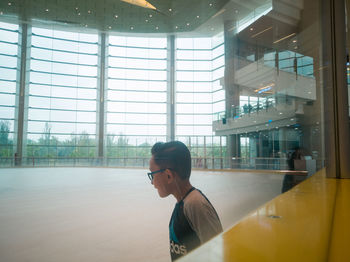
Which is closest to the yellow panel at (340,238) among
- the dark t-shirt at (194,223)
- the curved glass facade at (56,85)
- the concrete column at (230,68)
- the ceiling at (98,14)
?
the dark t-shirt at (194,223)

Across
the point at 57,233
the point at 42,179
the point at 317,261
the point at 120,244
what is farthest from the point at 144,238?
the point at 317,261

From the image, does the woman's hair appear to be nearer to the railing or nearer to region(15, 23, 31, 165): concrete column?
the railing

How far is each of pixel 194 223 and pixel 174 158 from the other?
1.16ft

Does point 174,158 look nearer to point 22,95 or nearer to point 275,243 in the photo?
point 275,243

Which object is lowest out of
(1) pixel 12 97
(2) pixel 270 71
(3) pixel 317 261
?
(3) pixel 317 261

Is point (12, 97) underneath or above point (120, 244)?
above

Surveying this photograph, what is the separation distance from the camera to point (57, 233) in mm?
2174

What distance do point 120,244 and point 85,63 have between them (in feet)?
6.90

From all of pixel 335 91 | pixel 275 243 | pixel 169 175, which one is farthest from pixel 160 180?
pixel 335 91

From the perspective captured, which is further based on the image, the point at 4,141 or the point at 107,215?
the point at 107,215

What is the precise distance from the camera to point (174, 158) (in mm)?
1256

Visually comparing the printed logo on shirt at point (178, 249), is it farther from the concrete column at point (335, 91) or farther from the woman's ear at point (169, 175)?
the concrete column at point (335, 91)

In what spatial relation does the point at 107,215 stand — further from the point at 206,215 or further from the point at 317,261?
the point at 317,261

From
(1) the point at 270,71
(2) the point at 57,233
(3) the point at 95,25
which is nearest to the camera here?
(3) the point at 95,25
